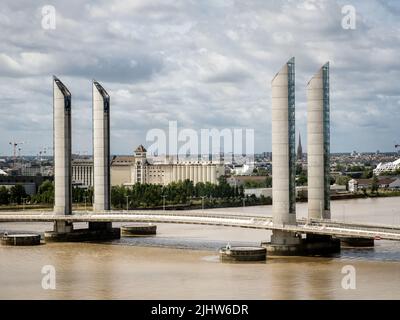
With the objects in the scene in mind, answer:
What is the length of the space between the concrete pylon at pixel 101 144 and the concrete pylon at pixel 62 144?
1.42m

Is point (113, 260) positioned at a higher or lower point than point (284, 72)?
lower

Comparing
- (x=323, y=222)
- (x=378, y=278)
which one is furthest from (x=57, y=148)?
(x=378, y=278)

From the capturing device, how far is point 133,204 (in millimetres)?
57250

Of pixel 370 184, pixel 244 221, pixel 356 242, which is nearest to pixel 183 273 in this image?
pixel 244 221

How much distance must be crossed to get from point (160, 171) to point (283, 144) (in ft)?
176

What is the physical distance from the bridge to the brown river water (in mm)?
863

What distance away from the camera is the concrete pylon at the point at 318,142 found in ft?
94.8

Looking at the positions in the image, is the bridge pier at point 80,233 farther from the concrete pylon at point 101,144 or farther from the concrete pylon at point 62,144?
the concrete pylon at point 101,144

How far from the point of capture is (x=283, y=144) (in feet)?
88.7

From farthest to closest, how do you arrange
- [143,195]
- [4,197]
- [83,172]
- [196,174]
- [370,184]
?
[370,184], [83,172], [196,174], [4,197], [143,195]

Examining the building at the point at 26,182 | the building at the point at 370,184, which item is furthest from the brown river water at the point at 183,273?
the building at the point at 370,184

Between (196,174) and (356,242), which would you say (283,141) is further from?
(196,174)

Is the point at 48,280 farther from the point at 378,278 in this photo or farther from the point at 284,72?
the point at 284,72

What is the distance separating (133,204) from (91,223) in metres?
23.9
